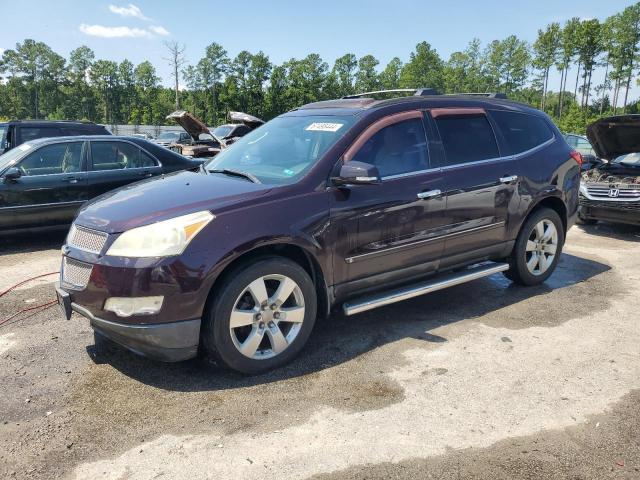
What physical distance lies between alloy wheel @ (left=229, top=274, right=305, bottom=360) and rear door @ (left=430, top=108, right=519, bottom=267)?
1.58 metres

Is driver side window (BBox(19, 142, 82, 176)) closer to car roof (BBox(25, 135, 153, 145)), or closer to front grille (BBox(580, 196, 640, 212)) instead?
car roof (BBox(25, 135, 153, 145))

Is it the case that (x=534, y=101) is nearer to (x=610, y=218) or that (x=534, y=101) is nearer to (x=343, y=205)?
(x=610, y=218)

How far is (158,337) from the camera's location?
3.09m

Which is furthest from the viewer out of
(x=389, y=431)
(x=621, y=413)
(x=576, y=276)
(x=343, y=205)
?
(x=576, y=276)

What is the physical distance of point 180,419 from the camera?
2.96 metres

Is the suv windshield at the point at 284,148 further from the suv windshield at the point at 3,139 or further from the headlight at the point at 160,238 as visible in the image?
the suv windshield at the point at 3,139

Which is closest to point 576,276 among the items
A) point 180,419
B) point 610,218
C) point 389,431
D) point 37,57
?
point 610,218

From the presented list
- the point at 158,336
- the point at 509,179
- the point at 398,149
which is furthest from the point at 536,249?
the point at 158,336

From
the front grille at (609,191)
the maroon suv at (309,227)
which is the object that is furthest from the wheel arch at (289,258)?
the front grille at (609,191)

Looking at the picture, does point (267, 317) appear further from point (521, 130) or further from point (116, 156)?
point (116, 156)

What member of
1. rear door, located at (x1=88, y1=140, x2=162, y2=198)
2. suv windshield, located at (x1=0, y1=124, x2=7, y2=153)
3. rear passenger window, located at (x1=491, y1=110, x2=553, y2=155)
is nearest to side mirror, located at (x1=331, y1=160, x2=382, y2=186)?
rear passenger window, located at (x1=491, y1=110, x2=553, y2=155)

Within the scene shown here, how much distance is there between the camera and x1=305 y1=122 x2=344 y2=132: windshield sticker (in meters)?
4.05

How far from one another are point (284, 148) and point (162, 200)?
3.90 ft

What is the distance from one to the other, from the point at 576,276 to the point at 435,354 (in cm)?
300
